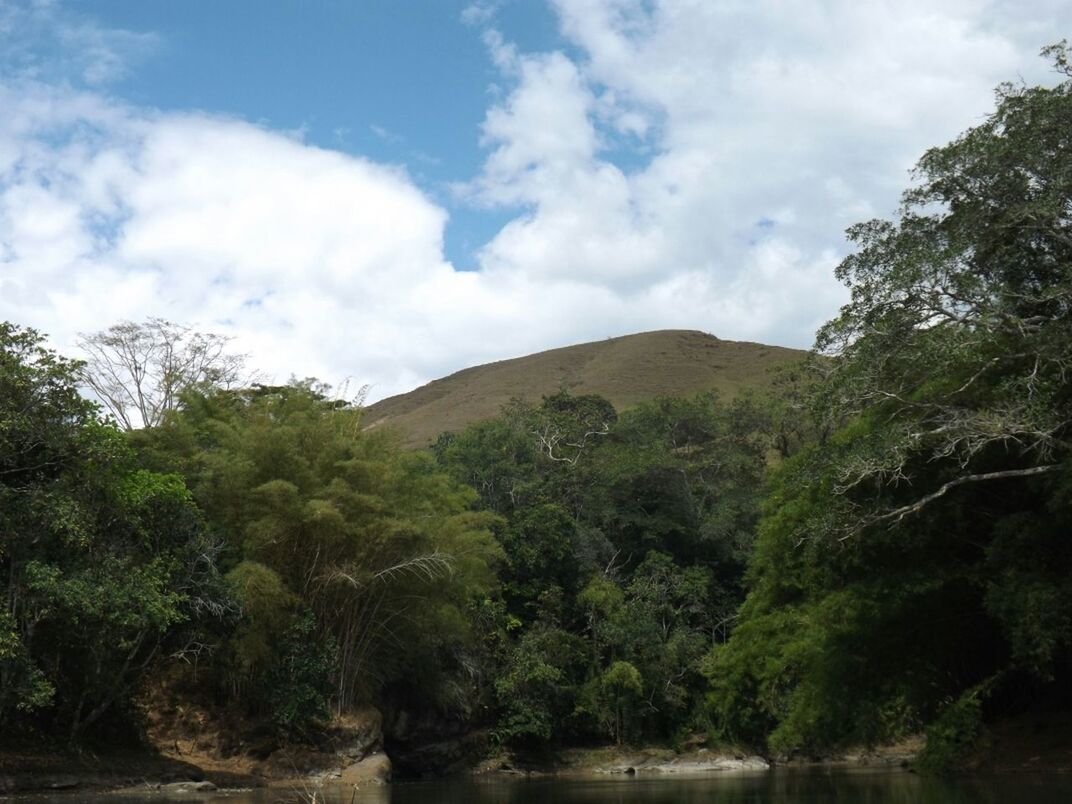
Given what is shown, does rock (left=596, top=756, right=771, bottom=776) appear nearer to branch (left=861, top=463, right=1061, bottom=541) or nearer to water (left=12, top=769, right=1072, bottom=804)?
water (left=12, top=769, right=1072, bottom=804)

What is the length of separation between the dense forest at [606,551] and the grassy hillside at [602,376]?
69.2m

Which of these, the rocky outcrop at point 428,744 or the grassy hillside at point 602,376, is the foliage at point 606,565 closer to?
the rocky outcrop at point 428,744

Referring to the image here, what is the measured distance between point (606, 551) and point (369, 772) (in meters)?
18.4

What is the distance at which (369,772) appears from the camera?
30.9m

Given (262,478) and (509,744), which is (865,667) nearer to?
(262,478)

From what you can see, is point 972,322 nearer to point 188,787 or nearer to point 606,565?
point 188,787

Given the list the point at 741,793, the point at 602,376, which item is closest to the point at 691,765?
the point at 741,793

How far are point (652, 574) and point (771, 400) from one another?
18.3m

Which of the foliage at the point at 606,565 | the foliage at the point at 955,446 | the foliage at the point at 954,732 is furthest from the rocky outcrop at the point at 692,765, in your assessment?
the foliage at the point at 954,732

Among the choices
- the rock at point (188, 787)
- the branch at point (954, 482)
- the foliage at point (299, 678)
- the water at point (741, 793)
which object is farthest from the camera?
the foliage at point (299, 678)

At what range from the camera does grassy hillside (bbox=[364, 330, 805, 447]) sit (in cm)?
12288

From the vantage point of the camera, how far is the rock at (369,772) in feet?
99.4

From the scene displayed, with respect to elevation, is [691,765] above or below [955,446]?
below

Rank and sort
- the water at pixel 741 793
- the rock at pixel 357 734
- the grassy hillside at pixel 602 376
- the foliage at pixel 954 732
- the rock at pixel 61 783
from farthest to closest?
the grassy hillside at pixel 602 376 < the rock at pixel 357 734 < the rock at pixel 61 783 < the foliage at pixel 954 732 < the water at pixel 741 793
